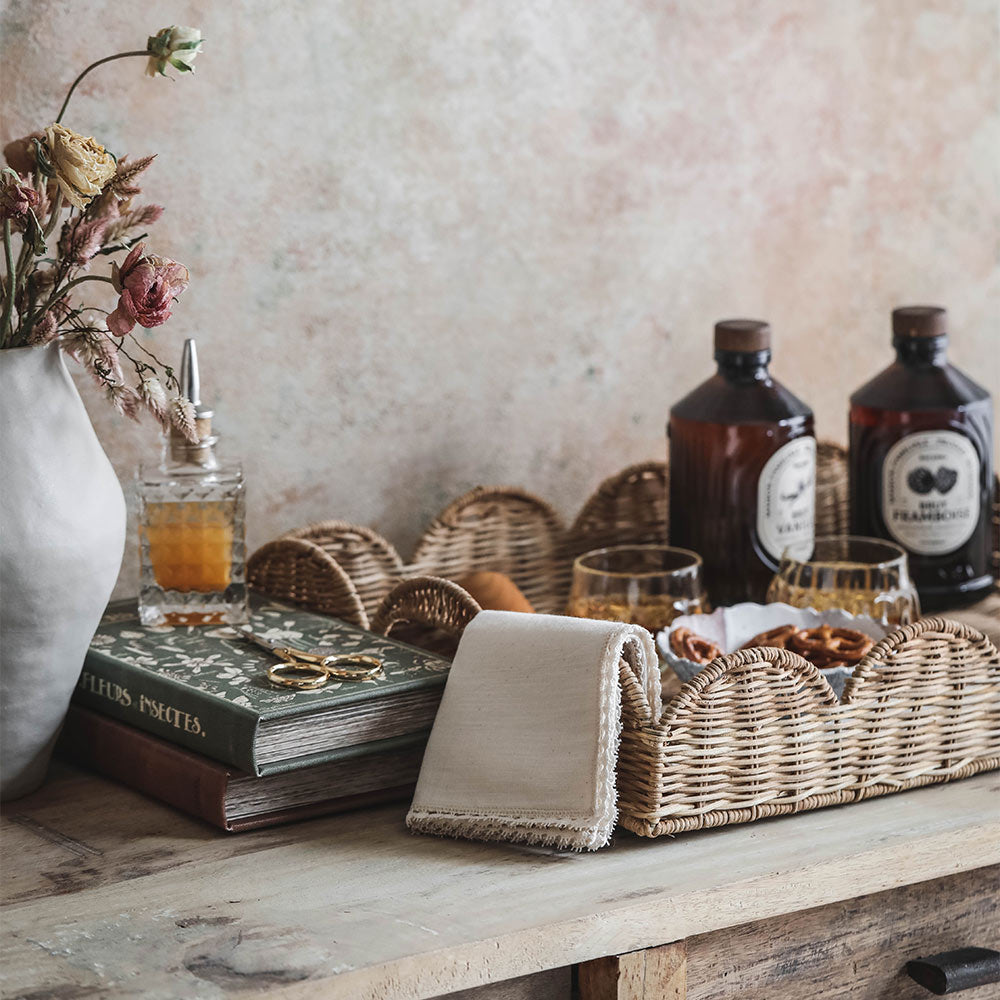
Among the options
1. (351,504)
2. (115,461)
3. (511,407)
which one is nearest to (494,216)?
(511,407)

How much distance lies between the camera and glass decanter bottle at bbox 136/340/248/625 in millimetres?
978

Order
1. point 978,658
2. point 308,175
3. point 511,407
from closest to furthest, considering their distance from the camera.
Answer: point 978,658
point 308,175
point 511,407

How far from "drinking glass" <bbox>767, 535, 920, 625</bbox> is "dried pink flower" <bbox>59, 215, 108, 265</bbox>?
56 cm

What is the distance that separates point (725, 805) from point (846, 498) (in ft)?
1.96

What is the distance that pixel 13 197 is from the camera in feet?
2.54

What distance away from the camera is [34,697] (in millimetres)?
853

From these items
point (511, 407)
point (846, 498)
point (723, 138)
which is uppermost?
point (723, 138)

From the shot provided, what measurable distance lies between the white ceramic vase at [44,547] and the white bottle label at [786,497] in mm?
517

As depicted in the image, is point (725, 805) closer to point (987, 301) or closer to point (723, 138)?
point (723, 138)

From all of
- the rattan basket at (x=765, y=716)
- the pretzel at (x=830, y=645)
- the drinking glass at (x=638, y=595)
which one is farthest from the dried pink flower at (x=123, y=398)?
the pretzel at (x=830, y=645)

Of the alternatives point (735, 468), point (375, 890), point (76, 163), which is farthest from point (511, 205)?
point (375, 890)

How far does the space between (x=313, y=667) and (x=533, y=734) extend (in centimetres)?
15

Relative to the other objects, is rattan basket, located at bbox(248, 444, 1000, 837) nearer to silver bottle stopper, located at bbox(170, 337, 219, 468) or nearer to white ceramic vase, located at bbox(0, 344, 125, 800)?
silver bottle stopper, located at bbox(170, 337, 219, 468)

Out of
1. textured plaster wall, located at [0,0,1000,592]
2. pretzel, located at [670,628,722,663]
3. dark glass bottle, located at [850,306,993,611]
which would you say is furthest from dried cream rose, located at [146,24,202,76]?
dark glass bottle, located at [850,306,993,611]
